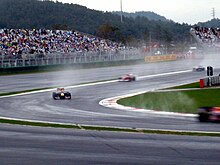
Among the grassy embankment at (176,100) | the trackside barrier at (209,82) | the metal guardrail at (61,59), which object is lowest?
the grassy embankment at (176,100)

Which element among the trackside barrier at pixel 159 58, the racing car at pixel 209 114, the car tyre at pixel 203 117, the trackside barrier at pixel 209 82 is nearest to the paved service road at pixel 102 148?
the racing car at pixel 209 114

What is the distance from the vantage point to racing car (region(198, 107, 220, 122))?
21.5 meters

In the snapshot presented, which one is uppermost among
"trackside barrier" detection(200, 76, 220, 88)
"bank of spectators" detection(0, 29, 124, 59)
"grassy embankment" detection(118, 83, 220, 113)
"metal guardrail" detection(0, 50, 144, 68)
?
"bank of spectators" detection(0, 29, 124, 59)

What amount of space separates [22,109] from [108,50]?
178 ft

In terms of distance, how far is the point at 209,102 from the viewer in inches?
1166

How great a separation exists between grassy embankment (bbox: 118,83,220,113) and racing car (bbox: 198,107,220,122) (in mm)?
3920

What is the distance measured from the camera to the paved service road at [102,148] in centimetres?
1404

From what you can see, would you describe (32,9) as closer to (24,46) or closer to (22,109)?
(24,46)

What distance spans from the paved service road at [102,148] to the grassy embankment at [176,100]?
8702 millimetres

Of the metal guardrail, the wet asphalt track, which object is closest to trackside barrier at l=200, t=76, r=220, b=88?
the wet asphalt track

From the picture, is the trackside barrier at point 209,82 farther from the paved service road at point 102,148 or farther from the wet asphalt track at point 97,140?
the paved service road at point 102,148

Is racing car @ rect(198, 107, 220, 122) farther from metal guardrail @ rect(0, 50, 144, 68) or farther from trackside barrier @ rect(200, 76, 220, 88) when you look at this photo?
metal guardrail @ rect(0, 50, 144, 68)

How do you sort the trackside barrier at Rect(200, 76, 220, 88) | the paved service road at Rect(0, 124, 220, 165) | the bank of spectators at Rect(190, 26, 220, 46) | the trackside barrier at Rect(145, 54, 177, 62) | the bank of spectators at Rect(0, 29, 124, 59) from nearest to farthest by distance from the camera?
1. the paved service road at Rect(0, 124, 220, 165)
2. the trackside barrier at Rect(200, 76, 220, 88)
3. the bank of spectators at Rect(0, 29, 124, 59)
4. the trackside barrier at Rect(145, 54, 177, 62)
5. the bank of spectators at Rect(190, 26, 220, 46)

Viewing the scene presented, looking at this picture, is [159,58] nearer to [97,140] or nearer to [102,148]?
[97,140]
